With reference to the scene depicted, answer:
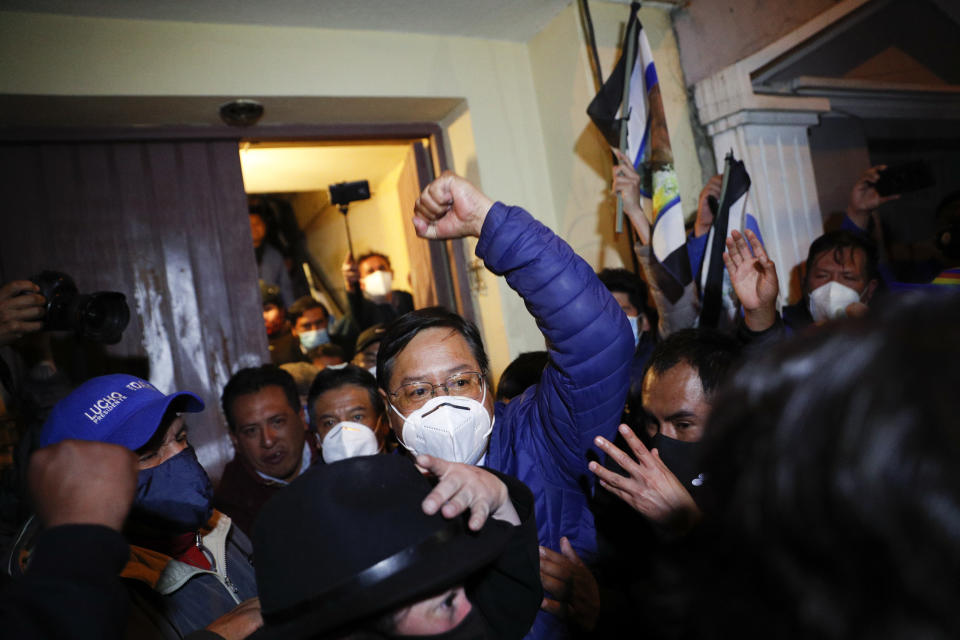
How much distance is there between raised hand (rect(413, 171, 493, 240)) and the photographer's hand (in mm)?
1653

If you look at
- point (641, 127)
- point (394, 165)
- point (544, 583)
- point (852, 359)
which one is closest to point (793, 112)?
point (641, 127)

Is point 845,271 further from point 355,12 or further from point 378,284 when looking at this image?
→ point 378,284

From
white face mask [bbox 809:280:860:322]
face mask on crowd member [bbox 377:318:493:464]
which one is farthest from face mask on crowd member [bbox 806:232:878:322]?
face mask on crowd member [bbox 377:318:493:464]

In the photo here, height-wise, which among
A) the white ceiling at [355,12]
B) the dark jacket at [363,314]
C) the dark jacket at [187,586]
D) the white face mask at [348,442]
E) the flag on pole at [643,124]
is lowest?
the dark jacket at [187,586]

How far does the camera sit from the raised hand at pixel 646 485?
5.07 feet

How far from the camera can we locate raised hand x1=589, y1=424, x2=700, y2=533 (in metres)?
1.54

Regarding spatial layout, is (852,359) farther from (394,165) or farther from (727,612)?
(394,165)

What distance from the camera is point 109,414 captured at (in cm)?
173

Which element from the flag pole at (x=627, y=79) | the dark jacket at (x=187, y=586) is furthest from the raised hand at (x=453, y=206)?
the flag pole at (x=627, y=79)

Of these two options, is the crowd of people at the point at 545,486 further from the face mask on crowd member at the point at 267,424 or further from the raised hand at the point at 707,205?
the raised hand at the point at 707,205

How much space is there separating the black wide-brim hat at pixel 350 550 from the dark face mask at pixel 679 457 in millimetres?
902

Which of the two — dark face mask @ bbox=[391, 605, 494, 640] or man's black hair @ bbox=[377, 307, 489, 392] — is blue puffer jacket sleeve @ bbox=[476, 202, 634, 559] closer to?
man's black hair @ bbox=[377, 307, 489, 392]

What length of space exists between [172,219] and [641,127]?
2597 mm

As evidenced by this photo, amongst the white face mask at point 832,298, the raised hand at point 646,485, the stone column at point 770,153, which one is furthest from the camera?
the stone column at point 770,153
